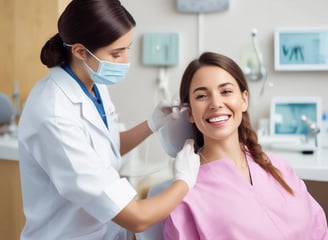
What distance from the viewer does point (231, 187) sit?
49.2 inches

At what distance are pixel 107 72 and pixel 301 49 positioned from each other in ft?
3.75

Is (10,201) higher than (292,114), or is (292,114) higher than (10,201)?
(292,114)

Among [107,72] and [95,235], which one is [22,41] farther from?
[95,235]

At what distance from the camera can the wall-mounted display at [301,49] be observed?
2.04m

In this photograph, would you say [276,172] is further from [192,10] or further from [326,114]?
[192,10]

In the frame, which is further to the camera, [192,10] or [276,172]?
[192,10]

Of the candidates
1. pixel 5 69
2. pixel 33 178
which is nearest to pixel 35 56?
pixel 5 69

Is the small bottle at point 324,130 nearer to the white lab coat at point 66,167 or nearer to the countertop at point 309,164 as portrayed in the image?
the countertop at point 309,164

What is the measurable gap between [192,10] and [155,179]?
80 cm

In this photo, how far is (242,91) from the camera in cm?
133

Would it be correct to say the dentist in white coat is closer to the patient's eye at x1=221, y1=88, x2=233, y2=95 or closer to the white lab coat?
the white lab coat

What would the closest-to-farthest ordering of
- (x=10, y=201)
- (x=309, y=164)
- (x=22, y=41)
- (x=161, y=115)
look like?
(x=161, y=115) < (x=309, y=164) < (x=10, y=201) < (x=22, y=41)

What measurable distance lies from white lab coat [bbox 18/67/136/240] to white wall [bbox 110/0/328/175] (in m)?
0.97

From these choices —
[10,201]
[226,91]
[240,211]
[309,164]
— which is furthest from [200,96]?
[10,201]
